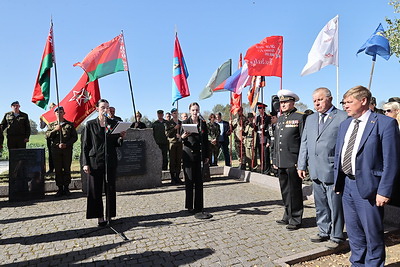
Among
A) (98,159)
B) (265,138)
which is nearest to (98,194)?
(98,159)

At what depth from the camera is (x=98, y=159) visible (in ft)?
16.1

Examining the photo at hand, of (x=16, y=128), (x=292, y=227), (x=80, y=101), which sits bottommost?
(x=292, y=227)

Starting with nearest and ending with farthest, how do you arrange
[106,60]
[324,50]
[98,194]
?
[98,194]
[106,60]
[324,50]

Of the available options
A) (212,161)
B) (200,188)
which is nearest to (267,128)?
(212,161)

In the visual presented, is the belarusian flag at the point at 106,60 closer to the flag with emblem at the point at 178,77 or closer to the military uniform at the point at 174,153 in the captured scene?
the flag with emblem at the point at 178,77

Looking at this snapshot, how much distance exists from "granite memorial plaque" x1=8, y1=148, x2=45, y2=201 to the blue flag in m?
9.47

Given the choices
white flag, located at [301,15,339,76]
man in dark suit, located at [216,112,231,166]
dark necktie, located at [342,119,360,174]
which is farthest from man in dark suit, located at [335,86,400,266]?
man in dark suit, located at [216,112,231,166]

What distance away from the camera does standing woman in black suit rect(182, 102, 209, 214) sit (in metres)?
5.55

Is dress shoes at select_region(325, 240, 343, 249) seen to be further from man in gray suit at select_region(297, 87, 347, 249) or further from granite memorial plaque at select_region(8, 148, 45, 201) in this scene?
granite memorial plaque at select_region(8, 148, 45, 201)

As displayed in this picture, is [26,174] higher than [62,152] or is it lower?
lower

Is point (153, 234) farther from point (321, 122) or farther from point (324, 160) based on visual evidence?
point (321, 122)

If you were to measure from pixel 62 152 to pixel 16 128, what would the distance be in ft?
9.58

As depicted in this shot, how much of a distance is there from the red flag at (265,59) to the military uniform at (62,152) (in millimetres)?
5797

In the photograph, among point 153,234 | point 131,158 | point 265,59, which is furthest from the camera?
point 265,59
